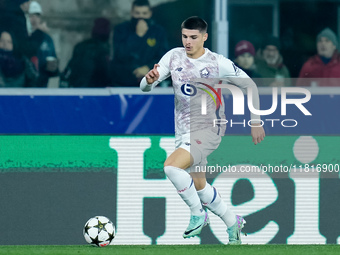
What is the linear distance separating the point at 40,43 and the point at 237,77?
1.67 m

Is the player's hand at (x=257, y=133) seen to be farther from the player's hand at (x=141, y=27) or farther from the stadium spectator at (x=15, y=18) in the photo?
the stadium spectator at (x=15, y=18)

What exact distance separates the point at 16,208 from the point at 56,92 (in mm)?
1036

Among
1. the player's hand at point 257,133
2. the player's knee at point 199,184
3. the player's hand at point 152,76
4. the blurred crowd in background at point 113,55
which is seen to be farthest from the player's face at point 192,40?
the player's knee at point 199,184

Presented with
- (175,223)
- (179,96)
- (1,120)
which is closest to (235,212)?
(175,223)

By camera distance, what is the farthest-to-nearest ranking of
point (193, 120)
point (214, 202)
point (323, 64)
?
point (323, 64) < point (214, 202) < point (193, 120)

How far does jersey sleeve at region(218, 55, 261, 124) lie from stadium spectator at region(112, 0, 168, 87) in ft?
2.60

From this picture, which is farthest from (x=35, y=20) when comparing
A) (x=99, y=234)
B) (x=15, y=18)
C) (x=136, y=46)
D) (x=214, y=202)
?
(x=214, y=202)

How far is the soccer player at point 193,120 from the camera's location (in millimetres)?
6953

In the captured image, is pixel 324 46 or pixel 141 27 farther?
pixel 324 46

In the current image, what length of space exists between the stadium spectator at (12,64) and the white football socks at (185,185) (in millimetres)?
1598

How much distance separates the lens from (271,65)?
26.0ft

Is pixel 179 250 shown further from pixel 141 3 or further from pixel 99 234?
pixel 141 3

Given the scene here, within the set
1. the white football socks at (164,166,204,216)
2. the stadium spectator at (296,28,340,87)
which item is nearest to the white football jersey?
the white football socks at (164,166,204,216)

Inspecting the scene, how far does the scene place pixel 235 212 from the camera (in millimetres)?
8047
